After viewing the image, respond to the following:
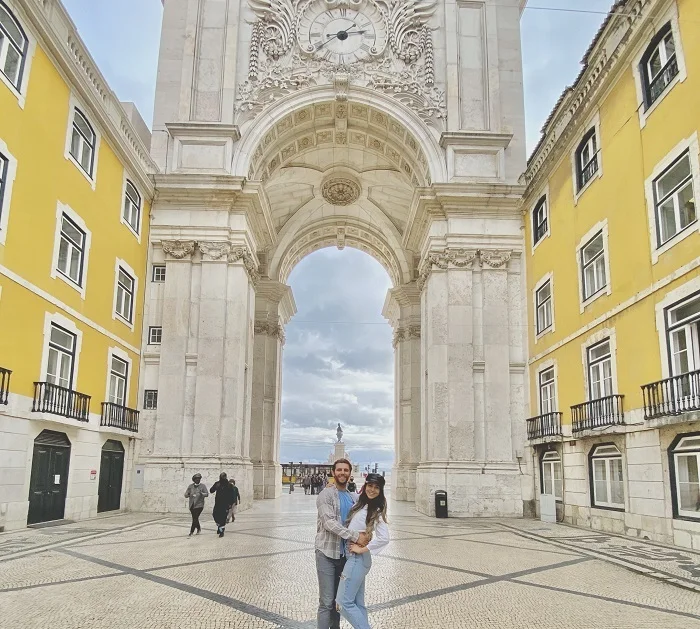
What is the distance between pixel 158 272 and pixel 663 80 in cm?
1664

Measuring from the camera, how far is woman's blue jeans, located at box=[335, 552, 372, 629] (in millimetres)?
5117

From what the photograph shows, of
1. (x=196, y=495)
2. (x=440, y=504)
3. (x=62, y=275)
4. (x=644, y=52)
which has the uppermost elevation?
(x=644, y=52)

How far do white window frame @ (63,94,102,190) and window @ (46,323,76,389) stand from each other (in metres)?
4.38

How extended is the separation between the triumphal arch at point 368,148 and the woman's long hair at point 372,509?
1583cm

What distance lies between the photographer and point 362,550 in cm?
510

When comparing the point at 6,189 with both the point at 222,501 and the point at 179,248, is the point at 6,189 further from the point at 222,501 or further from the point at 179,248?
the point at 179,248

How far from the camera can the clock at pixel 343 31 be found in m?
24.3

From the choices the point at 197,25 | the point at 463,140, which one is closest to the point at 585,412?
the point at 463,140

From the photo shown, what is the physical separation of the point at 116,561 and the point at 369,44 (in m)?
20.9

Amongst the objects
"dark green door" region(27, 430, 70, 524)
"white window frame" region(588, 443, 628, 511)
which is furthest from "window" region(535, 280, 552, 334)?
"dark green door" region(27, 430, 70, 524)

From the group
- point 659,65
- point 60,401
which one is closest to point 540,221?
point 659,65

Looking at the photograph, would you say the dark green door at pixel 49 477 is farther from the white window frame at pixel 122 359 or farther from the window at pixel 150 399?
the window at pixel 150 399

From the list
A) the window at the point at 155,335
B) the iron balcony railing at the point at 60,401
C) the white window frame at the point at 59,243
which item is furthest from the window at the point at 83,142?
the window at the point at 155,335

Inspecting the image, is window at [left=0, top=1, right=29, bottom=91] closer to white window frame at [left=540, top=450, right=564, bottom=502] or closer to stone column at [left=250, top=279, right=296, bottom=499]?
white window frame at [left=540, top=450, right=564, bottom=502]
